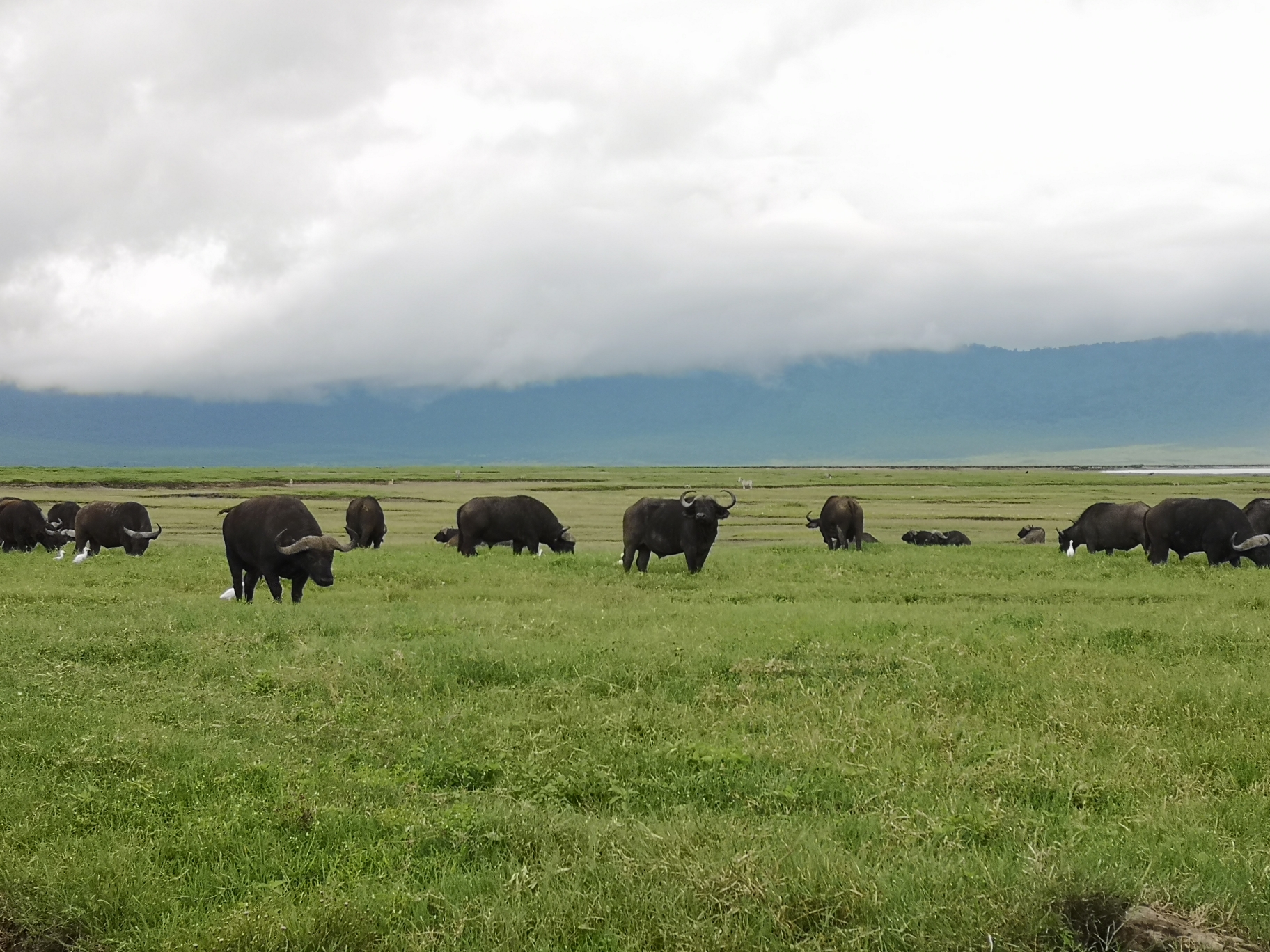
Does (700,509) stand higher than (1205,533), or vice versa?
(700,509)

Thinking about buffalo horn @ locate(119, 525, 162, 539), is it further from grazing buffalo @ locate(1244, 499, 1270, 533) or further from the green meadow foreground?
grazing buffalo @ locate(1244, 499, 1270, 533)

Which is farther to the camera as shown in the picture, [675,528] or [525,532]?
[525,532]

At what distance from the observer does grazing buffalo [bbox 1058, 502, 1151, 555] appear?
29.8 meters

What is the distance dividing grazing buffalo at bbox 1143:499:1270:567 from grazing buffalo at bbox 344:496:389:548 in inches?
884

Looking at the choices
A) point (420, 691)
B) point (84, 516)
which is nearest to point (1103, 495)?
point (84, 516)

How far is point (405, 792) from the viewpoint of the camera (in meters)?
7.33

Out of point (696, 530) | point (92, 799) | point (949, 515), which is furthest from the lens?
point (949, 515)

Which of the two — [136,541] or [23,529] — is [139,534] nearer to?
[136,541]

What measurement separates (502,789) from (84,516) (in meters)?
27.0

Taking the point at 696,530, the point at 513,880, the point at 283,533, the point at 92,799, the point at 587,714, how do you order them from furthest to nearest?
the point at 696,530 < the point at 283,533 < the point at 587,714 < the point at 92,799 < the point at 513,880

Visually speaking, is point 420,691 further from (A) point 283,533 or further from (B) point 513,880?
(A) point 283,533

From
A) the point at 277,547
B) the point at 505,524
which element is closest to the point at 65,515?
the point at 505,524

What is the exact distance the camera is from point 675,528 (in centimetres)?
2306

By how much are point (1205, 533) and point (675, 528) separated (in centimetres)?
1377
